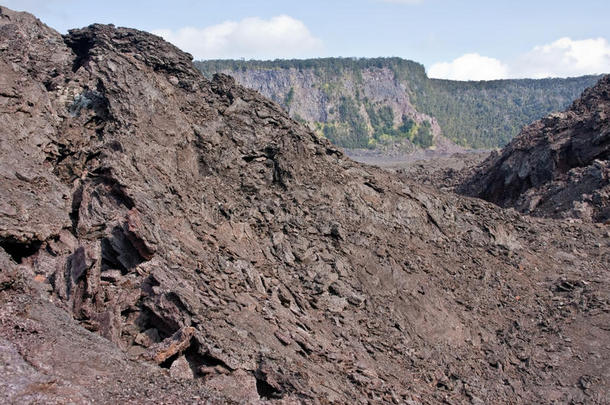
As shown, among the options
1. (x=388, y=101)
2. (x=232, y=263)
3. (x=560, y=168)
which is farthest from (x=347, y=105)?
(x=232, y=263)

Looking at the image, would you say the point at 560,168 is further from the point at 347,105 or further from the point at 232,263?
→ the point at 347,105

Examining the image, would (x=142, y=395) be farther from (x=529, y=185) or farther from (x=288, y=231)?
(x=529, y=185)

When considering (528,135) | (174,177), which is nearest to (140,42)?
(174,177)

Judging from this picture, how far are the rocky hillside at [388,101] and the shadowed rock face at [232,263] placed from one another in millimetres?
79925

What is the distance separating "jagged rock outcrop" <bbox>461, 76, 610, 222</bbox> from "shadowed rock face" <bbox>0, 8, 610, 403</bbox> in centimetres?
577

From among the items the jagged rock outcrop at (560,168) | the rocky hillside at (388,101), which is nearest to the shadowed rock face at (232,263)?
the jagged rock outcrop at (560,168)

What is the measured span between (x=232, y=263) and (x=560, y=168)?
22.7m

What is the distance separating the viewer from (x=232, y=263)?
13766 mm

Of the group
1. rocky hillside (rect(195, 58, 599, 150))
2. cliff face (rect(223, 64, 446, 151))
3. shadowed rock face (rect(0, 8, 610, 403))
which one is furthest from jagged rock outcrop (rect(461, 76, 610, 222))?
cliff face (rect(223, 64, 446, 151))

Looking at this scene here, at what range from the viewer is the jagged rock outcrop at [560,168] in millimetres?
27172

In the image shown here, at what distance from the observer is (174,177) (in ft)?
51.3

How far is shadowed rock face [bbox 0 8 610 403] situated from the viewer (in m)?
10.4

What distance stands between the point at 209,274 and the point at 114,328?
2.75 metres

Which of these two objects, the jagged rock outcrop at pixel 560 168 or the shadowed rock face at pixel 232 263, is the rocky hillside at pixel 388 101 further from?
the shadowed rock face at pixel 232 263
